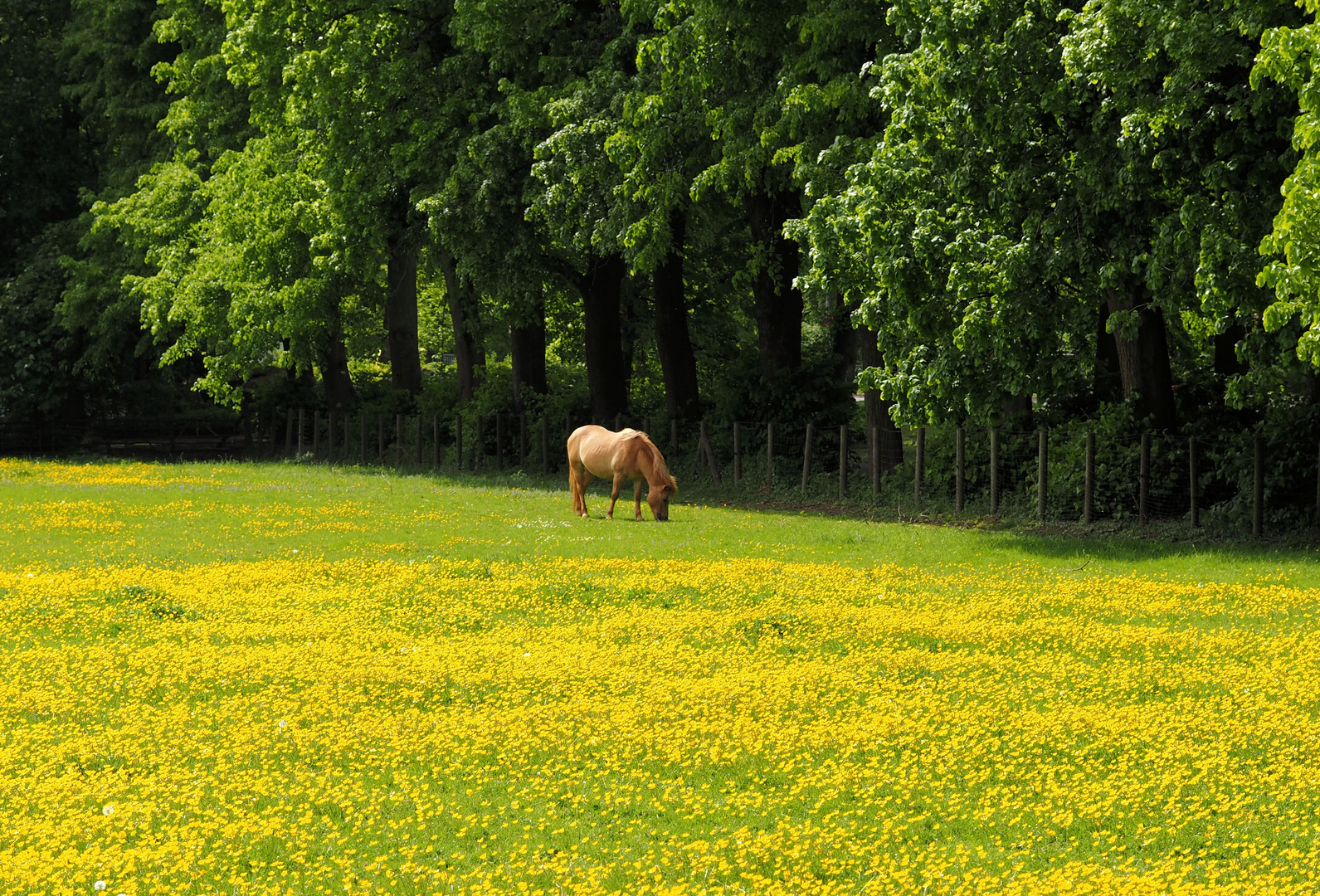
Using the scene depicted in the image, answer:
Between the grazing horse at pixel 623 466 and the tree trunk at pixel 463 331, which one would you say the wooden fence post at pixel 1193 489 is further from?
the tree trunk at pixel 463 331

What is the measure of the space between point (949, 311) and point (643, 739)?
15.4m

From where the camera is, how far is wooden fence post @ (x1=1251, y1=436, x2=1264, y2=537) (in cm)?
2384

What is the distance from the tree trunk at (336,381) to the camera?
53125 mm

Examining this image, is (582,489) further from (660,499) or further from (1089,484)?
(1089,484)

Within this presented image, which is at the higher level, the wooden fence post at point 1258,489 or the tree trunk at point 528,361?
the tree trunk at point 528,361

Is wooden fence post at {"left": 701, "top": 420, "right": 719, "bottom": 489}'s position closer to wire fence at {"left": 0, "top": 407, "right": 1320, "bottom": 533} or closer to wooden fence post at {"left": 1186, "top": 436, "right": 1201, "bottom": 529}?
wire fence at {"left": 0, "top": 407, "right": 1320, "bottom": 533}

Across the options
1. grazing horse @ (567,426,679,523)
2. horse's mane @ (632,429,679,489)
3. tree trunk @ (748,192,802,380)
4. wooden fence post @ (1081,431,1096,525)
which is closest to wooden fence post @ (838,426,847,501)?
tree trunk @ (748,192,802,380)

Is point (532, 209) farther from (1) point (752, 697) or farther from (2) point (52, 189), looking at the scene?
(2) point (52, 189)

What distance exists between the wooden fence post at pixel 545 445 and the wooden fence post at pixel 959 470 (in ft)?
48.5

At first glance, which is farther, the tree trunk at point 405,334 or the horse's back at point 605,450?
the tree trunk at point 405,334

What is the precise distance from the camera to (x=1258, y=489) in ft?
78.3

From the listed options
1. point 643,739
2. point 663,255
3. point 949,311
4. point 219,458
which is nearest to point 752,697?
point 643,739

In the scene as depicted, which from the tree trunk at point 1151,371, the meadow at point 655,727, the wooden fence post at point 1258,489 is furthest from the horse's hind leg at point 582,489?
the wooden fence post at point 1258,489

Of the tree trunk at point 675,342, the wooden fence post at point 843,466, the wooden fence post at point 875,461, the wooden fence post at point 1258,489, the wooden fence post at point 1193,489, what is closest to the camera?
the wooden fence post at point 1258,489
